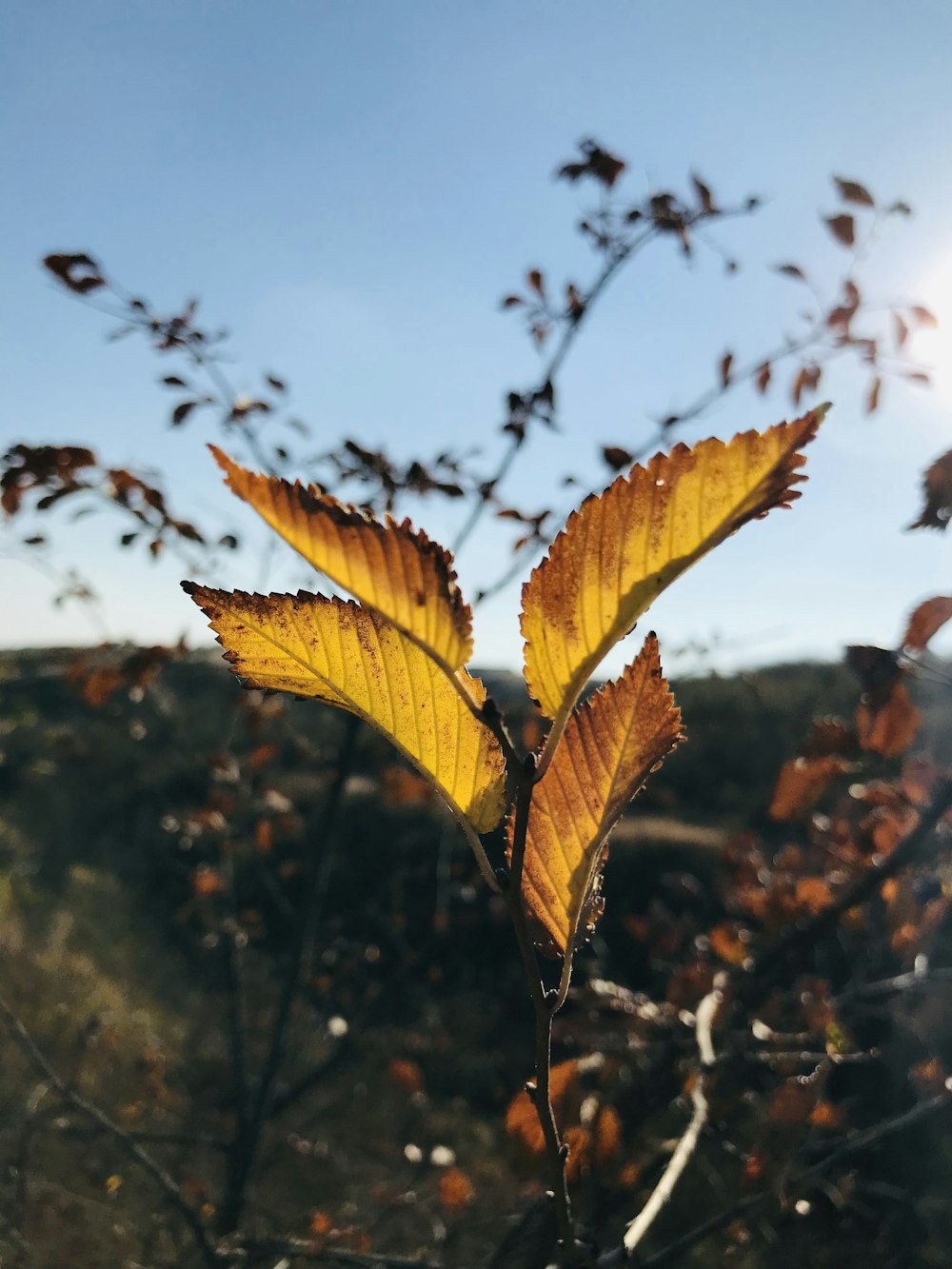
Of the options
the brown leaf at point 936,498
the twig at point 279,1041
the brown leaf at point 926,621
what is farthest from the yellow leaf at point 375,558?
the twig at point 279,1041

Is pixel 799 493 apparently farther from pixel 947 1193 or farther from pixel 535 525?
pixel 947 1193

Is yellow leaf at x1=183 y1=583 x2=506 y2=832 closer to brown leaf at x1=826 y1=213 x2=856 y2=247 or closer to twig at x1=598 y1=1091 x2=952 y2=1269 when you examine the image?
twig at x1=598 y1=1091 x2=952 y2=1269

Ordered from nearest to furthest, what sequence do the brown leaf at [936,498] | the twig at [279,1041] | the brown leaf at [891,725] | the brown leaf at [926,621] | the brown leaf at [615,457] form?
the brown leaf at [936,498] < the brown leaf at [926,621] < the brown leaf at [891,725] < the brown leaf at [615,457] < the twig at [279,1041]

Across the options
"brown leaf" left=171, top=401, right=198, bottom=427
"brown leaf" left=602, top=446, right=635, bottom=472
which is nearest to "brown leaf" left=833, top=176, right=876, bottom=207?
"brown leaf" left=602, top=446, right=635, bottom=472

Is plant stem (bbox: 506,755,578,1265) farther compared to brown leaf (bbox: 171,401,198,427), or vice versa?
brown leaf (bbox: 171,401,198,427)

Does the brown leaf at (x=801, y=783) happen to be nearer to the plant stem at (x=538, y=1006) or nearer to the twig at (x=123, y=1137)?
the plant stem at (x=538, y=1006)

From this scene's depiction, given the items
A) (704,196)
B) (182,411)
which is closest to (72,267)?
(182,411)

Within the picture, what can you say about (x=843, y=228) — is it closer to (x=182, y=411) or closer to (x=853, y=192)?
(x=853, y=192)
